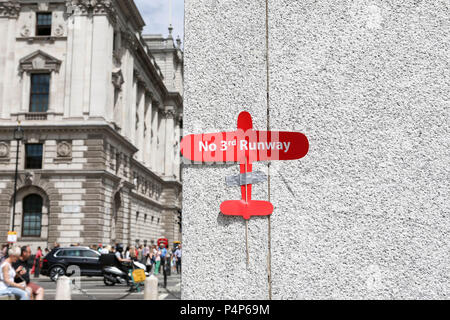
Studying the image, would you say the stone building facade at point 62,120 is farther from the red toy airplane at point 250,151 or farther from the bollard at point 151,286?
the red toy airplane at point 250,151

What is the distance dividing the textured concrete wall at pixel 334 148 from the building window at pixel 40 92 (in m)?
36.4

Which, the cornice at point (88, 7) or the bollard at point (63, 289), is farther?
the cornice at point (88, 7)

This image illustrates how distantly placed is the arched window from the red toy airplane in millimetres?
34607

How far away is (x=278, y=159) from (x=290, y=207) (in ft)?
0.95

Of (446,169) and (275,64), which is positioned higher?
(275,64)

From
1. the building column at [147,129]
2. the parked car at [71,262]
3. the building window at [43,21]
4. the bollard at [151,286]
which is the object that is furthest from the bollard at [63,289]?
the building column at [147,129]

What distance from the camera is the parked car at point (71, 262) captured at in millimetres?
23719

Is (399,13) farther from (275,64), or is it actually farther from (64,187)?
(64,187)

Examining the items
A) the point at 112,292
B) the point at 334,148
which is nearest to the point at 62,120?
the point at 112,292

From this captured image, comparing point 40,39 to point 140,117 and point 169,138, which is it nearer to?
point 140,117

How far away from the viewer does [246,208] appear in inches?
112

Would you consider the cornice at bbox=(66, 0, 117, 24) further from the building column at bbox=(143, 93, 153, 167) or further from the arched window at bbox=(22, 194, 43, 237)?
the building column at bbox=(143, 93, 153, 167)

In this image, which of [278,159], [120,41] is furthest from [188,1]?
[120,41]

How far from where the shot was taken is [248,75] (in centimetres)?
294
